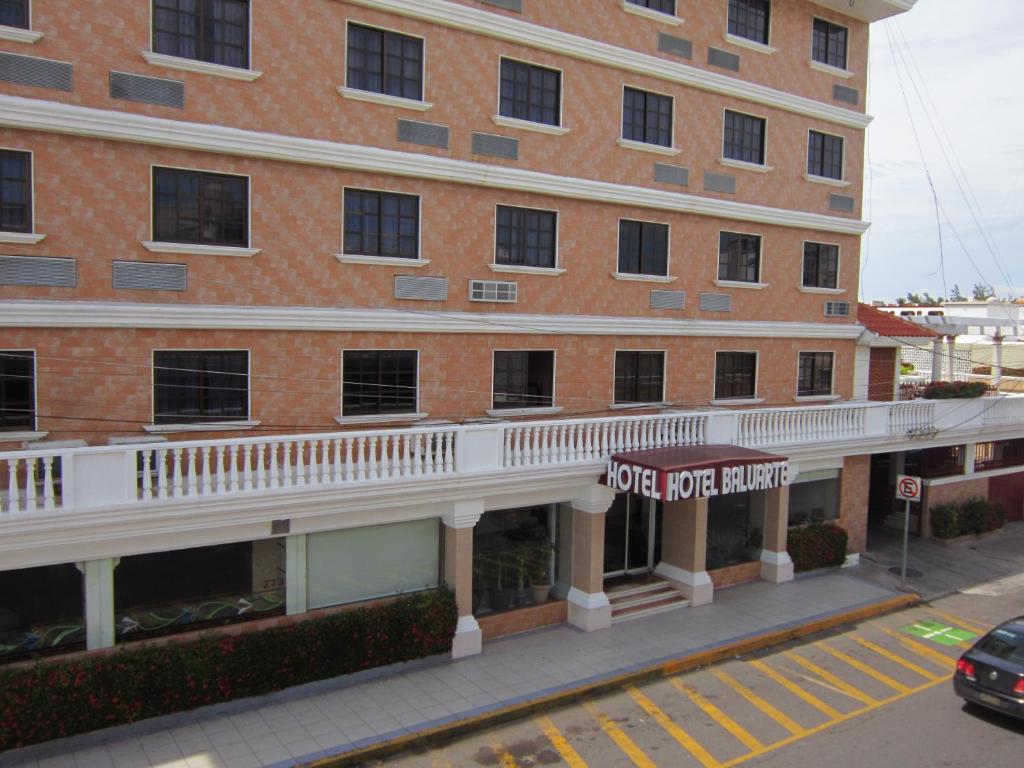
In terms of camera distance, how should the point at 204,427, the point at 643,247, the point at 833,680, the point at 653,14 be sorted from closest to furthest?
the point at 204,427, the point at 833,680, the point at 653,14, the point at 643,247

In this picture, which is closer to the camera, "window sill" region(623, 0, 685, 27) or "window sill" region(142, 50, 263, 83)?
"window sill" region(142, 50, 263, 83)

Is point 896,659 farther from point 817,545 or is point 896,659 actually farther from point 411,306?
point 411,306

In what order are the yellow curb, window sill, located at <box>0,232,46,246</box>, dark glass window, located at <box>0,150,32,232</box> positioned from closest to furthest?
the yellow curb, window sill, located at <box>0,232,46,246</box>, dark glass window, located at <box>0,150,32,232</box>

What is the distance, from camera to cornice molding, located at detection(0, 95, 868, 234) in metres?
12.4

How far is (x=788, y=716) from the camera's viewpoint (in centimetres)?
1321

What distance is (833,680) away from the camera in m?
14.7

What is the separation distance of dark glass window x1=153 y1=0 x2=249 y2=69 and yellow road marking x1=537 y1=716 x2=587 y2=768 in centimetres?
1215

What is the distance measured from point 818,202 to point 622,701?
1472 cm

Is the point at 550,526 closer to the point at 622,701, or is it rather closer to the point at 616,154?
the point at 622,701

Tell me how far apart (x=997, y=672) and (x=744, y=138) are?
44.2 feet

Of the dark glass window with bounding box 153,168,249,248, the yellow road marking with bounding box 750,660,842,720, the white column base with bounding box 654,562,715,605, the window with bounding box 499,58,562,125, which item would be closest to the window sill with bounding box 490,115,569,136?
the window with bounding box 499,58,562,125

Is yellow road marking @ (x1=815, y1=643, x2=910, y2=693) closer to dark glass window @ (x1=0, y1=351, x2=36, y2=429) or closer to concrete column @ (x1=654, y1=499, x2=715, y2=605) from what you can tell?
concrete column @ (x1=654, y1=499, x2=715, y2=605)

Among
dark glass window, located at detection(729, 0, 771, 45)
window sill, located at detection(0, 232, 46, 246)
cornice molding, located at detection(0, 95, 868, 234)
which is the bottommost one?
window sill, located at detection(0, 232, 46, 246)

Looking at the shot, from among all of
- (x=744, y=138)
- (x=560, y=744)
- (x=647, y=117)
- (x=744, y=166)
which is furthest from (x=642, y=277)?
(x=560, y=744)
